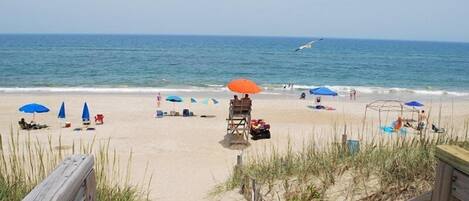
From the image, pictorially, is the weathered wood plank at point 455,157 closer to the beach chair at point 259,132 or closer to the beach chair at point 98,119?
the beach chair at point 259,132

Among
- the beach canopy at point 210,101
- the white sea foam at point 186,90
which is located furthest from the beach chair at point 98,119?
the white sea foam at point 186,90

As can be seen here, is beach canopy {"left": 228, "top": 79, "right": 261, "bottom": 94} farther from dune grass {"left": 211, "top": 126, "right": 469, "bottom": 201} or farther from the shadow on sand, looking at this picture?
dune grass {"left": 211, "top": 126, "right": 469, "bottom": 201}

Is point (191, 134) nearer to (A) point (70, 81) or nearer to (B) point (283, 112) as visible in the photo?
(B) point (283, 112)

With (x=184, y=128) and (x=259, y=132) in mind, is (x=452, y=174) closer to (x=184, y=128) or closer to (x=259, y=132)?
(x=259, y=132)

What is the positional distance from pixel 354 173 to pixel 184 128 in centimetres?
1195

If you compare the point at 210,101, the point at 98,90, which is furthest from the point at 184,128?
the point at 98,90

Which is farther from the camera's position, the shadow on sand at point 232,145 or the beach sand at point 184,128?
the shadow on sand at point 232,145

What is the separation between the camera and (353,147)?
576 centimetres

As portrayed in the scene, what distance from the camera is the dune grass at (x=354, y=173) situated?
13.7 ft

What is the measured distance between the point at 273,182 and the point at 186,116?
13.7 metres

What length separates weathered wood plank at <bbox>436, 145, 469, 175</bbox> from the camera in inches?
73.0

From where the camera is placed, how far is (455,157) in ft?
6.27

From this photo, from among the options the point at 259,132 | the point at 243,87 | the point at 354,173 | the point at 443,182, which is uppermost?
the point at 443,182

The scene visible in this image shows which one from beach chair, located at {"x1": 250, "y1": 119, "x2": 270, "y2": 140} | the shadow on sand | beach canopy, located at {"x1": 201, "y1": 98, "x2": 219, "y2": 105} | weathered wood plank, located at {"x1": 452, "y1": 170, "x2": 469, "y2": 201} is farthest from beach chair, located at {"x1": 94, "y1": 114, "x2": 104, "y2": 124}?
weathered wood plank, located at {"x1": 452, "y1": 170, "x2": 469, "y2": 201}
